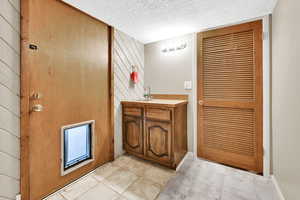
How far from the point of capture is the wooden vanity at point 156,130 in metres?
1.91

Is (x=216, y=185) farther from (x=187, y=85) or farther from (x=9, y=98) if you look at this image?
(x=9, y=98)

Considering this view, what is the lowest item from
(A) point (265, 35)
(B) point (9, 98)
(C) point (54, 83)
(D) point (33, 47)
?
(B) point (9, 98)

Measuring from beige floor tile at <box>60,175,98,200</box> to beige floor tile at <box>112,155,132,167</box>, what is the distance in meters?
0.44

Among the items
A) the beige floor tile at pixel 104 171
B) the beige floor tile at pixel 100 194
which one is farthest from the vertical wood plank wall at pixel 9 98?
the beige floor tile at pixel 104 171

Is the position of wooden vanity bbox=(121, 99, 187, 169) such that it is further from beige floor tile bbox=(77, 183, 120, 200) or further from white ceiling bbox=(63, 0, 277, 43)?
white ceiling bbox=(63, 0, 277, 43)

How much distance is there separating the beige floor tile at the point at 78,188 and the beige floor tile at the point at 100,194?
0.07 m

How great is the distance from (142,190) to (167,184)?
1.08ft

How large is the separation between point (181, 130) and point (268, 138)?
3.78ft

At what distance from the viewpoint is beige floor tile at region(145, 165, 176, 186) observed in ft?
5.65

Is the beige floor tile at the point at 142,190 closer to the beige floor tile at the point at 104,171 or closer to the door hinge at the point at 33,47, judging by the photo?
the beige floor tile at the point at 104,171

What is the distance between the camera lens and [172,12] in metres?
1.74

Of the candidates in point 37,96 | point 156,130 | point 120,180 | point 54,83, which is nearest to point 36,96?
point 37,96

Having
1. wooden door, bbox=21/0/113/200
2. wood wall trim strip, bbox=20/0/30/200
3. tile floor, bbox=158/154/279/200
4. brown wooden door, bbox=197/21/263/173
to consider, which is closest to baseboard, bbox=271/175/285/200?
tile floor, bbox=158/154/279/200

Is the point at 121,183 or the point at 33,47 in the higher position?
the point at 33,47
